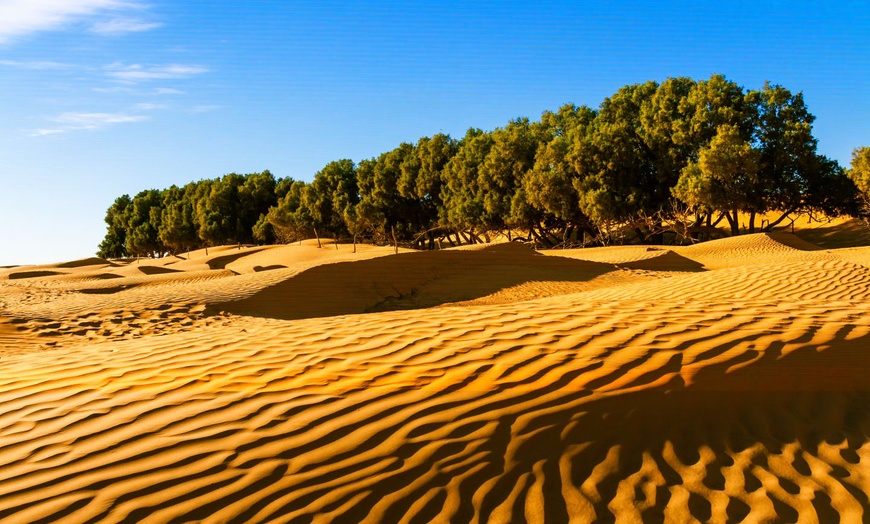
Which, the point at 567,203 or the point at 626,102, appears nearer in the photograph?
the point at 567,203

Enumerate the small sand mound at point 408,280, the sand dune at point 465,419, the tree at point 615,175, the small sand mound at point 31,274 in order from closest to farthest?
the sand dune at point 465,419 < the small sand mound at point 408,280 < the small sand mound at point 31,274 < the tree at point 615,175

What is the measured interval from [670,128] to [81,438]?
118ft

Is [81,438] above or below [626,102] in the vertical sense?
below

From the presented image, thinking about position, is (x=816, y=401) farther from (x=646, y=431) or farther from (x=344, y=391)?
(x=344, y=391)

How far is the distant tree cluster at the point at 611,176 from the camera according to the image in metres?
33.6

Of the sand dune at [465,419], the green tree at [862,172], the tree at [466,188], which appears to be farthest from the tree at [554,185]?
the sand dune at [465,419]

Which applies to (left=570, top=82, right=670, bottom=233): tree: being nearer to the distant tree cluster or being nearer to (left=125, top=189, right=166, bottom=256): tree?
the distant tree cluster

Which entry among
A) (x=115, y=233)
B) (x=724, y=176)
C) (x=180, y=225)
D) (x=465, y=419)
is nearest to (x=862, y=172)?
(x=724, y=176)

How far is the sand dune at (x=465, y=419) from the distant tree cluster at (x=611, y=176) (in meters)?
27.0

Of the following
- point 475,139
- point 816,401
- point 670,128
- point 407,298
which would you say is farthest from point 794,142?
point 816,401

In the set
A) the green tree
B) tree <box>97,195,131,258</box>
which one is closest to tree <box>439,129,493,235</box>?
the green tree

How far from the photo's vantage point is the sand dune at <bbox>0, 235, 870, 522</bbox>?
352 cm

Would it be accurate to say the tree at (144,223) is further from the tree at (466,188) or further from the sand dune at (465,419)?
the sand dune at (465,419)

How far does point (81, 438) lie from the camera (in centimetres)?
402
